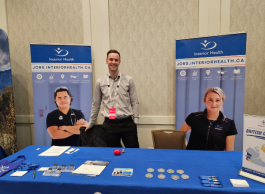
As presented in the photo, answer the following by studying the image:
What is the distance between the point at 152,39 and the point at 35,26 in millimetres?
2357

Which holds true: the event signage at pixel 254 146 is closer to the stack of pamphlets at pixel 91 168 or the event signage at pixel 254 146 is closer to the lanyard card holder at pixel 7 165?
the stack of pamphlets at pixel 91 168

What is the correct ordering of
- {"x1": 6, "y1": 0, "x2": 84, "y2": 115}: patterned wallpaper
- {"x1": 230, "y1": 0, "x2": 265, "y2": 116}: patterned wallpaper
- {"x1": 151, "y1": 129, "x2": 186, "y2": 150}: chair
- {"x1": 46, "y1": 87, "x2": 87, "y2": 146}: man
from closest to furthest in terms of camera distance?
{"x1": 151, "y1": 129, "x2": 186, "y2": 150}: chair
{"x1": 230, "y1": 0, "x2": 265, "y2": 116}: patterned wallpaper
{"x1": 46, "y1": 87, "x2": 87, "y2": 146}: man
{"x1": 6, "y1": 0, "x2": 84, "y2": 115}: patterned wallpaper

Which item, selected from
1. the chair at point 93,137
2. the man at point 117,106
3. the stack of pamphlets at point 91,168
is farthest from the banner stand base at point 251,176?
the chair at point 93,137

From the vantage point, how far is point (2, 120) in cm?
274

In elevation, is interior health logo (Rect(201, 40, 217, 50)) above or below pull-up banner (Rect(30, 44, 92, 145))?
above

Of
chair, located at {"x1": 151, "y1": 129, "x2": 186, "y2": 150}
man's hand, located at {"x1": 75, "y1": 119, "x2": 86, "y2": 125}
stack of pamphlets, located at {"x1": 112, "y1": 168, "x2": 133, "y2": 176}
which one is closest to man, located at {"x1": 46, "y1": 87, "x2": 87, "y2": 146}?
man's hand, located at {"x1": 75, "y1": 119, "x2": 86, "y2": 125}

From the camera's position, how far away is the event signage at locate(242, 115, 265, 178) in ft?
3.47

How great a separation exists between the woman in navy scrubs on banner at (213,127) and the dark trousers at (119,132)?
1.07 meters

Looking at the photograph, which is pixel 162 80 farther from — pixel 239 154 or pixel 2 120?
pixel 2 120

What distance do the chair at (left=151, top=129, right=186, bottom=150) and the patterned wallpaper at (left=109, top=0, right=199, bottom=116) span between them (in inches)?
43.1

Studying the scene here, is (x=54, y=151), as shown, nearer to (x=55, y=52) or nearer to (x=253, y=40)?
(x=55, y=52)

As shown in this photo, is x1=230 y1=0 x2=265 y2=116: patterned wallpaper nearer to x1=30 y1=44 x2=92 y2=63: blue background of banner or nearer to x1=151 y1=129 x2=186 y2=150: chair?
x1=151 y1=129 x2=186 y2=150: chair

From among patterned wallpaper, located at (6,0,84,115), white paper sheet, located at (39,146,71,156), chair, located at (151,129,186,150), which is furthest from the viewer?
patterned wallpaper, located at (6,0,84,115)

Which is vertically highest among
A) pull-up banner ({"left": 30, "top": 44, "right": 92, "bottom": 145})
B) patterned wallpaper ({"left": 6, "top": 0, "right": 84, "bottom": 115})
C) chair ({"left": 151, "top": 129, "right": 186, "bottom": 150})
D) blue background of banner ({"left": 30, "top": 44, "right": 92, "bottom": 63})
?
patterned wallpaper ({"left": 6, "top": 0, "right": 84, "bottom": 115})
